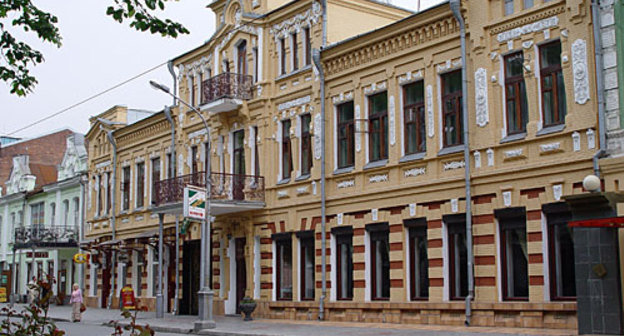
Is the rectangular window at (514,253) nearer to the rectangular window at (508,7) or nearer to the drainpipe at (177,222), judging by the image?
the rectangular window at (508,7)

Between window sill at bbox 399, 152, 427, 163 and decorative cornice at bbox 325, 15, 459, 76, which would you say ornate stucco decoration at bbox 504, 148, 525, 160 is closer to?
window sill at bbox 399, 152, 427, 163

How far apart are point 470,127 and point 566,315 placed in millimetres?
5459

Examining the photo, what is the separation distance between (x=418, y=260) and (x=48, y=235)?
96.5ft

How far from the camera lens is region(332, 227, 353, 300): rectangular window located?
25297 mm

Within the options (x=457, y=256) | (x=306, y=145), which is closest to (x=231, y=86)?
(x=306, y=145)

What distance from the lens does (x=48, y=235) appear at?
46.5 m

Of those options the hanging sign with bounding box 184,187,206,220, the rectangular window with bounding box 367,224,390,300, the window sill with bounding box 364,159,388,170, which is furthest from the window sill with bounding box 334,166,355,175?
the hanging sign with bounding box 184,187,206,220

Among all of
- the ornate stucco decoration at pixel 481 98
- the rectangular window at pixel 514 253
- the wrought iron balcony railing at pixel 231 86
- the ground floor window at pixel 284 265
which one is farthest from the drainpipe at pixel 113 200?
the rectangular window at pixel 514 253

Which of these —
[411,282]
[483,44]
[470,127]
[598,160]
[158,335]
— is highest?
[483,44]

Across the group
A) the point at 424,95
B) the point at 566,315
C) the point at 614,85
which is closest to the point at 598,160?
the point at 614,85

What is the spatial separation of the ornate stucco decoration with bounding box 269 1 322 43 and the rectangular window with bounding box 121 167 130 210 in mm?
13801

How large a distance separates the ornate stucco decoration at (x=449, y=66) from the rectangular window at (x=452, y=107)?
0.58ft

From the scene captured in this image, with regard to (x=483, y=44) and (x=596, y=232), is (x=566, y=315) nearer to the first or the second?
(x=596, y=232)

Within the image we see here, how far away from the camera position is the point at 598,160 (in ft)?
59.6
